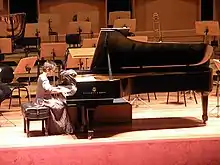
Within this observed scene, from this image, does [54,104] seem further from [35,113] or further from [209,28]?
[209,28]

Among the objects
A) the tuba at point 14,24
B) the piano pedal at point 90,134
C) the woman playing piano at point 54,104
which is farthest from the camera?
the tuba at point 14,24

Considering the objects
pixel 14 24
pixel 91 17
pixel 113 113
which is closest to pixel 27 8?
pixel 91 17

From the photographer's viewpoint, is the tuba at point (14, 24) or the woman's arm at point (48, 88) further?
the tuba at point (14, 24)

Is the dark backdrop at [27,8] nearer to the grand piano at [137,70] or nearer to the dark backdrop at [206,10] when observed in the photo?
the dark backdrop at [206,10]

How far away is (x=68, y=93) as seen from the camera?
257 inches

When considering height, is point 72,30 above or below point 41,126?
above

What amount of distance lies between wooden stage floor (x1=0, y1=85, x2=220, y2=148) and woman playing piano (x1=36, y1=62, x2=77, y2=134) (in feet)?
0.63

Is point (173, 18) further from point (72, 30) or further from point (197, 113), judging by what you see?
point (197, 113)

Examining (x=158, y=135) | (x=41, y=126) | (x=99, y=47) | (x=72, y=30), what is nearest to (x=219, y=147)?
(x=158, y=135)

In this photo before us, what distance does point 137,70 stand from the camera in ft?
23.6

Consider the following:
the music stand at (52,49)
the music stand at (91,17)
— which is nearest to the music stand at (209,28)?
the music stand at (91,17)

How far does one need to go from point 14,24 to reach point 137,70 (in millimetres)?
4664

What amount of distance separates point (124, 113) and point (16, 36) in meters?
4.71

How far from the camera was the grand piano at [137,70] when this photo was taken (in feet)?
21.1
